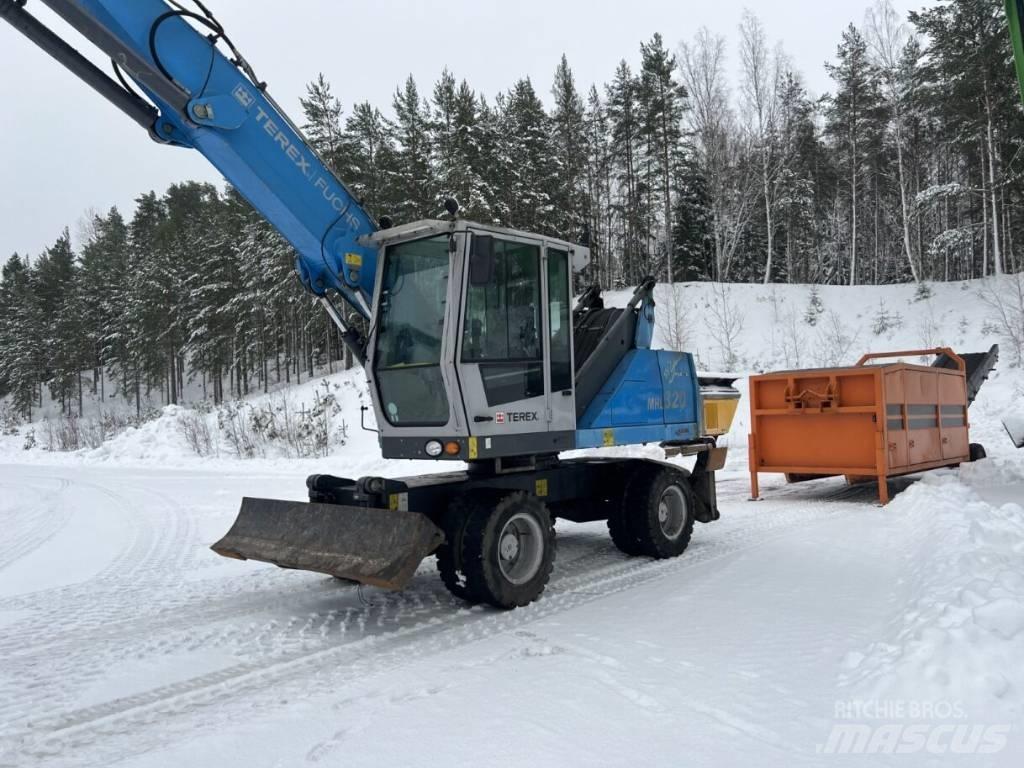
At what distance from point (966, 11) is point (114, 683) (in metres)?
34.0

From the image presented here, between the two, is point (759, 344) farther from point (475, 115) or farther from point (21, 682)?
point (21, 682)

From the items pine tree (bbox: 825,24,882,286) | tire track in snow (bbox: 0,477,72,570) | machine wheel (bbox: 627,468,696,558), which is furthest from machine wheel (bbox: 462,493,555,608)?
pine tree (bbox: 825,24,882,286)

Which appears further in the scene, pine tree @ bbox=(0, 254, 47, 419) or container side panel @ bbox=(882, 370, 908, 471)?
pine tree @ bbox=(0, 254, 47, 419)

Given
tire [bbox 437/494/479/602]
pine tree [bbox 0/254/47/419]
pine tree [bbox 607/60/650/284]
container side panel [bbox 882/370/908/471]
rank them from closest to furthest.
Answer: tire [bbox 437/494/479/602], container side panel [bbox 882/370/908/471], pine tree [bbox 607/60/650/284], pine tree [bbox 0/254/47/419]

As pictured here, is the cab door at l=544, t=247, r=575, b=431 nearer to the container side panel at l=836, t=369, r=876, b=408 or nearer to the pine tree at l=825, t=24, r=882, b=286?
the container side panel at l=836, t=369, r=876, b=408

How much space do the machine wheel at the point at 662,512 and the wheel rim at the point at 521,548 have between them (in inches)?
64.6

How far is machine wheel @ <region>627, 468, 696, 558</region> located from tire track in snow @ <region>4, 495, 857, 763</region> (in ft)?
0.79

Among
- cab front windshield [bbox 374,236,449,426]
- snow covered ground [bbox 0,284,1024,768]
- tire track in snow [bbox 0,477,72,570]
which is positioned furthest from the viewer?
tire track in snow [bbox 0,477,72,570]

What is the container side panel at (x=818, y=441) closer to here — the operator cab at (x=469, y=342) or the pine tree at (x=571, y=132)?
the operator cab at (x=469, y=342)

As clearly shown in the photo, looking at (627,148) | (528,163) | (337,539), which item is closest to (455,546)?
(337,539)

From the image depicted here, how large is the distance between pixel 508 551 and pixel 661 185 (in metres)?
31.9

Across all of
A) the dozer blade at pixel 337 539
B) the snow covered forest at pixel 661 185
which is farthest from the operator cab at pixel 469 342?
the snow covered forest at pixel 661 185

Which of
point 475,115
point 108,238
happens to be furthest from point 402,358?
point 108,238

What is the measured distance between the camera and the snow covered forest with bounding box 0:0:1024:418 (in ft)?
93.1
